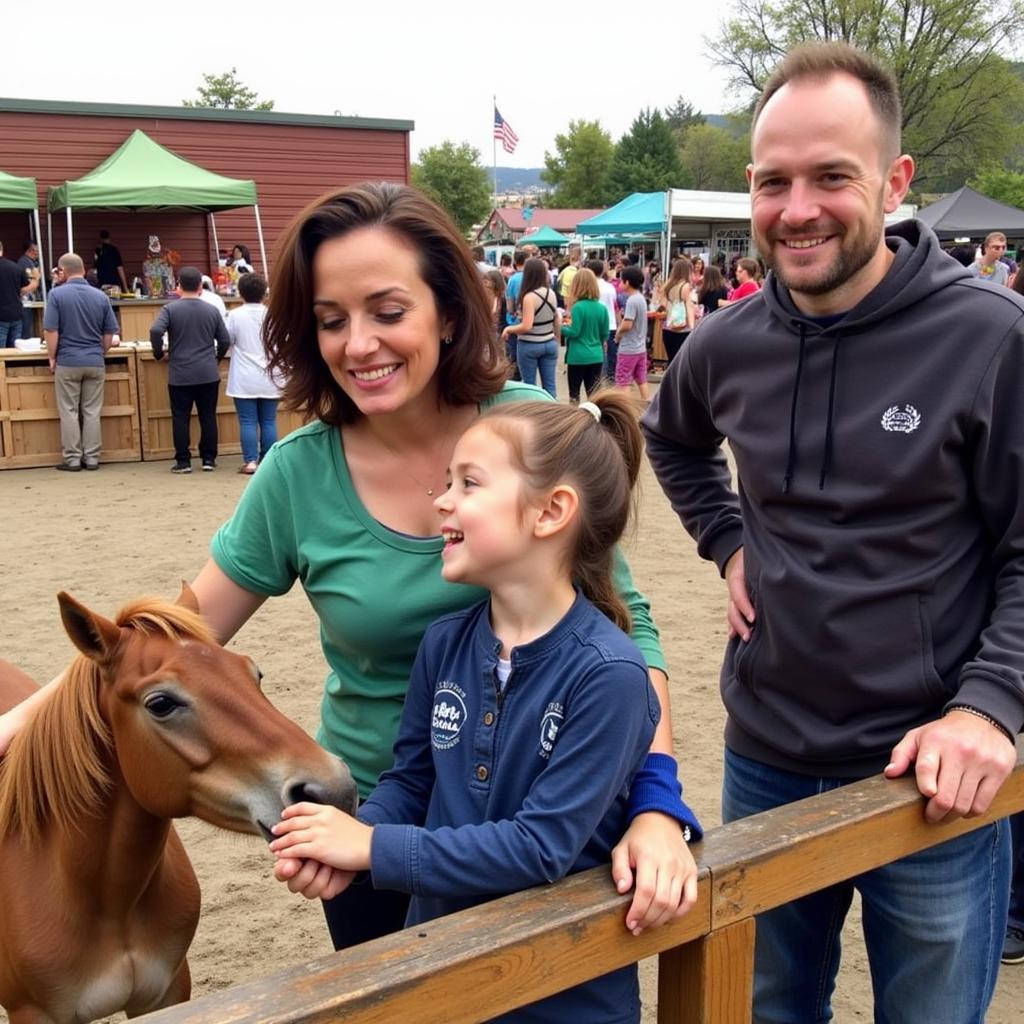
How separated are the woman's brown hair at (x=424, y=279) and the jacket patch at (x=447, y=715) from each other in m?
0.59

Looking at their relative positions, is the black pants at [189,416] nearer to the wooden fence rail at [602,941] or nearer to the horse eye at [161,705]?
the horse eye at [161,705]

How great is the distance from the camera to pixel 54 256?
17141 mm

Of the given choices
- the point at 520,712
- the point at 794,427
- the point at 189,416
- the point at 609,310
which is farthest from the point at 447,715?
the point at 609,310

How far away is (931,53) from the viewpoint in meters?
39.7

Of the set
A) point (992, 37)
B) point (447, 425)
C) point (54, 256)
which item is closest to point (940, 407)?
point (447, 425)

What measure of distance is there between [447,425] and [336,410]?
0.21 metres

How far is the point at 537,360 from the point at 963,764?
10.5 m

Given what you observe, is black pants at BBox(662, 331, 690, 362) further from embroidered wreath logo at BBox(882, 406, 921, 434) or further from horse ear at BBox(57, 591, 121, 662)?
horse ear at BBox(57, 591, 121, 662)

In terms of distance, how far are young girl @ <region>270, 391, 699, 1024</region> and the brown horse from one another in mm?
215

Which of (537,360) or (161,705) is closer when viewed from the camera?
(161,705)

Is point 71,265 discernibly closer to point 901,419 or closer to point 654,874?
point 901,419

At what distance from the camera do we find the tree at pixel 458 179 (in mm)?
67375

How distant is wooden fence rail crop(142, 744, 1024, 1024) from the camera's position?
1171 mm

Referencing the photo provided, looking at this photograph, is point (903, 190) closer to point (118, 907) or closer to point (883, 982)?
point (883, 982)
